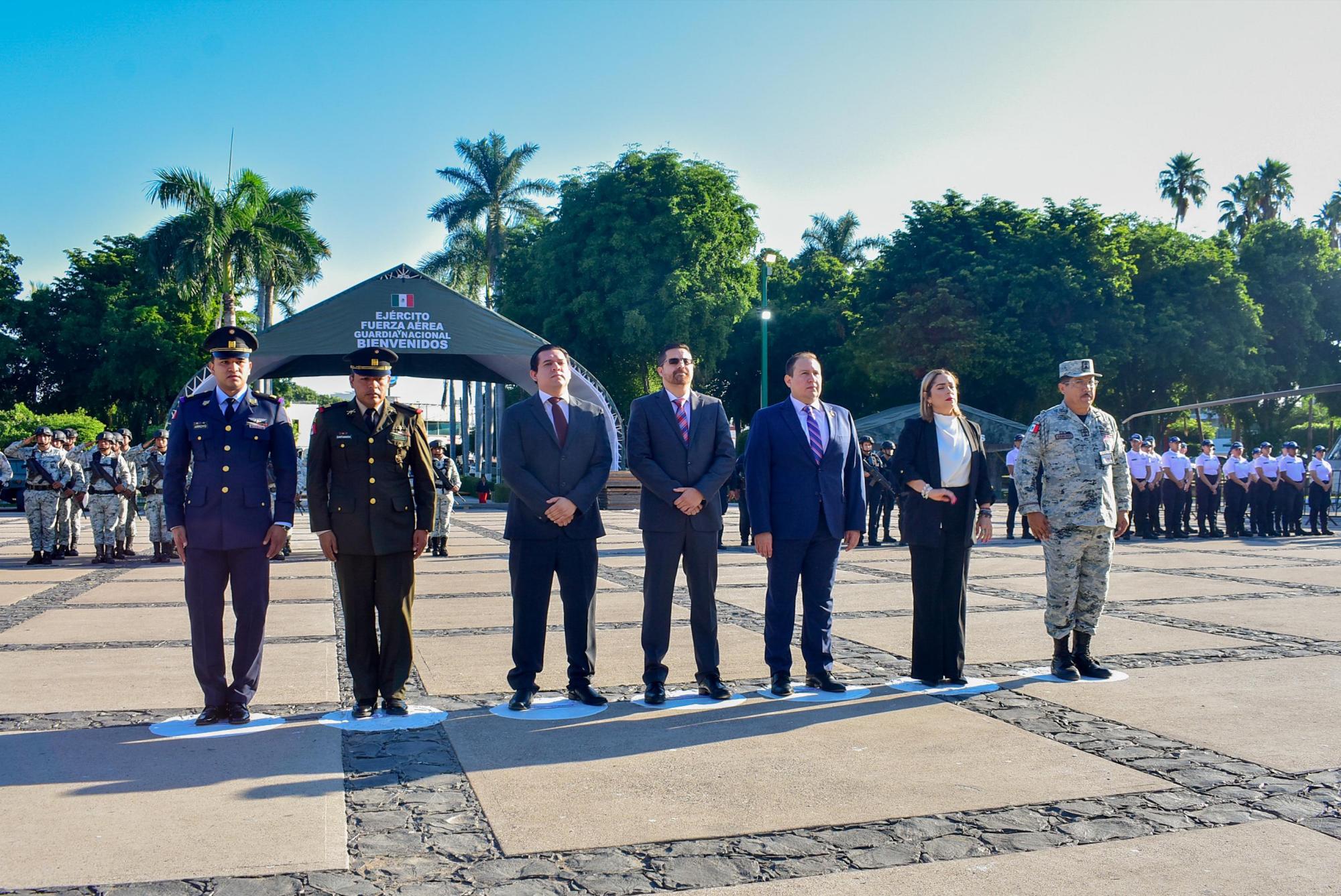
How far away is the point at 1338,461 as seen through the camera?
27.3 m

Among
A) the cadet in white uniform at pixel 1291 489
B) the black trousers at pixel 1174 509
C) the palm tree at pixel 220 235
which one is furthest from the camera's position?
the palm tree at pixel 220 235

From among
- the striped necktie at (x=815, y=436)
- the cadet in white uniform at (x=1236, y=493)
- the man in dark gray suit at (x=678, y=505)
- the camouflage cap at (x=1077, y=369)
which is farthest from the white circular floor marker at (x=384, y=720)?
the cadet in white uniform at (x=1236, y=493)

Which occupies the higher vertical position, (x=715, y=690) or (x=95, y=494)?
(x=95, y=494)

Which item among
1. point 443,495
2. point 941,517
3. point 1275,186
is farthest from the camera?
point 1275,186

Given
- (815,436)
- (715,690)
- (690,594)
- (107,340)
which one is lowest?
(715,690)

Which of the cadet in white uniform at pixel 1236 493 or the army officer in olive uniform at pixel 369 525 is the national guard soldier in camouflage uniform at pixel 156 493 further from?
the cadet in white uniform at pixel 1236 493

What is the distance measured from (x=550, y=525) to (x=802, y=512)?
1390 mm

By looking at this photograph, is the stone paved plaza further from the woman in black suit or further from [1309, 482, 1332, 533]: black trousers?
[1309, 482, 1332, 533]: black trousers

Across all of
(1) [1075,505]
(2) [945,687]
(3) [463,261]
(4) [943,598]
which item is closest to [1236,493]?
(1) [1075,505]

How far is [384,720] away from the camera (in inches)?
206

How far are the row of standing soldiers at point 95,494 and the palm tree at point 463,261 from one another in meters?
35.3

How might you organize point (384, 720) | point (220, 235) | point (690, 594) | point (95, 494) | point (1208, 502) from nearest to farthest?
point (384, 720)
point (690, 594)
point (95, 494)
point (1208, 502)
point (220, 235)

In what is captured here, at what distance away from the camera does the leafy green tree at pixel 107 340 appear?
1709 inches

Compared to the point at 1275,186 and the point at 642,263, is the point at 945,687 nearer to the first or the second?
the point at 642,263
